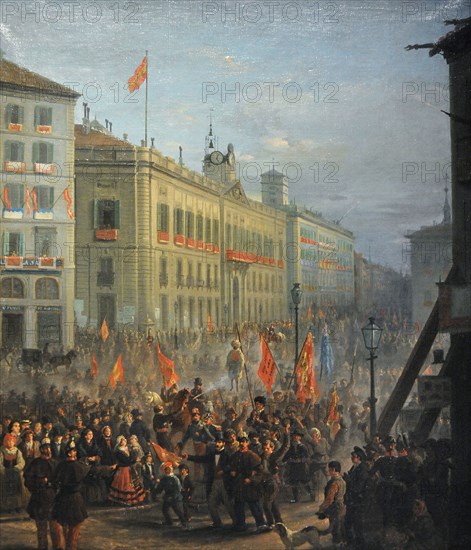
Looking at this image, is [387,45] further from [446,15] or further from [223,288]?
[223,288]

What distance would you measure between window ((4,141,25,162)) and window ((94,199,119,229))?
959 millimetres

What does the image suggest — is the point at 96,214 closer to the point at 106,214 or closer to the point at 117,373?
the point at 106,214

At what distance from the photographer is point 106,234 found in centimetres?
829

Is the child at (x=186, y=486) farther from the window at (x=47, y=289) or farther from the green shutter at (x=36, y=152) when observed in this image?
the green shutter at (x=36, y=152)

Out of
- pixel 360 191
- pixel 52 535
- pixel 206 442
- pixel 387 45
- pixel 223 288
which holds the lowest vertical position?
pixel 52 535

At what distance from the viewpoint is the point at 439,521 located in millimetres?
7730

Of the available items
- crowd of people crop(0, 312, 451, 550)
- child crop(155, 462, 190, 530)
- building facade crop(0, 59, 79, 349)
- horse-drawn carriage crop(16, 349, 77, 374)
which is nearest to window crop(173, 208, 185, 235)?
building facade crop(0, 59, 79, 349)

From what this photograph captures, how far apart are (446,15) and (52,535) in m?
6.86

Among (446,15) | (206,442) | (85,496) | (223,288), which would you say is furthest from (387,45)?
(85,496)

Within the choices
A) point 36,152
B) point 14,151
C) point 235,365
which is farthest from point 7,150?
point 235,365

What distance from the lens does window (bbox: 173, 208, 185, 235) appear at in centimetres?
850

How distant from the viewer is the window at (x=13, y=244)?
8133 mm

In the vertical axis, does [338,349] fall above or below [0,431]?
above

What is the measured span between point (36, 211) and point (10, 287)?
0.87m
